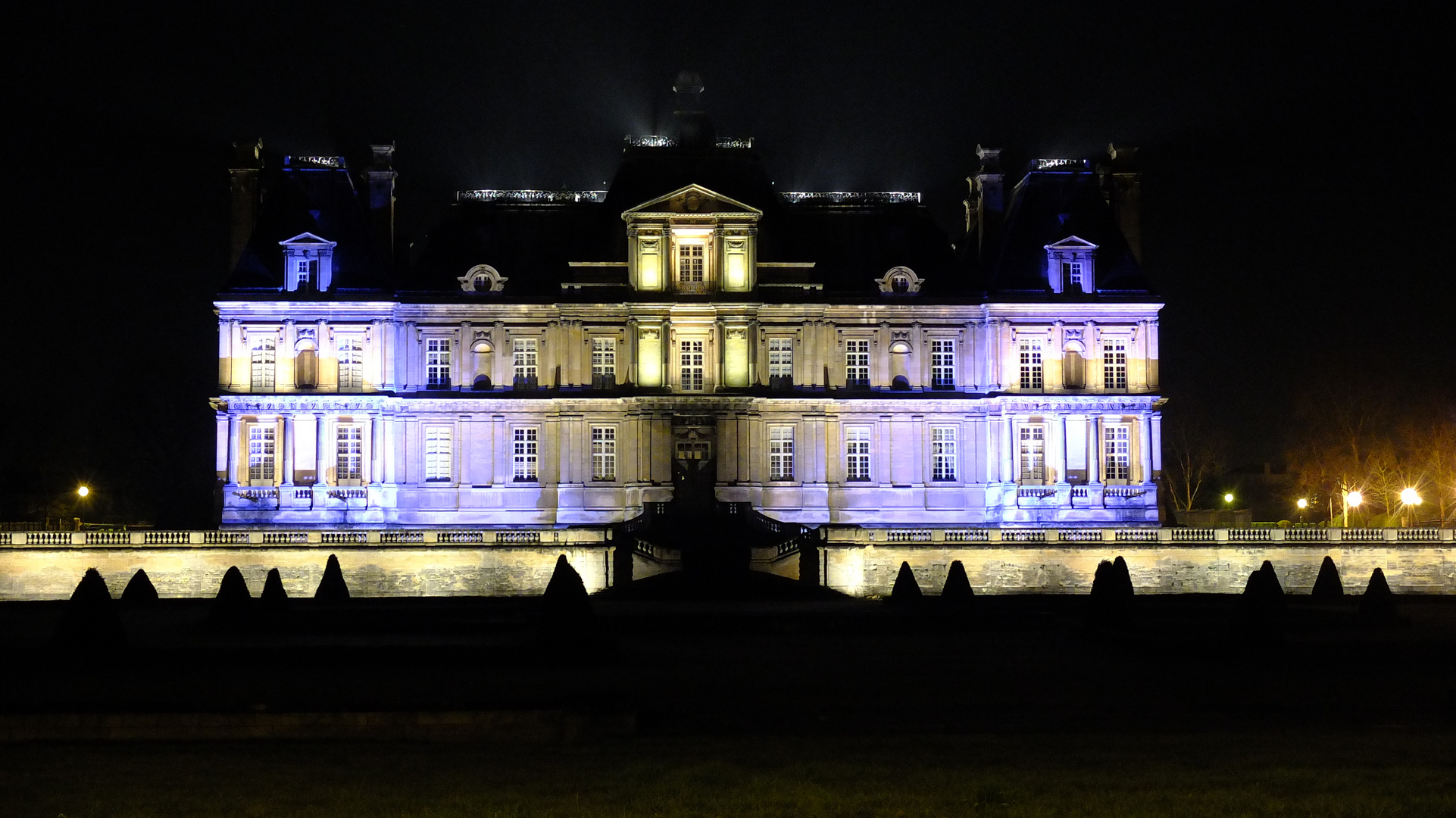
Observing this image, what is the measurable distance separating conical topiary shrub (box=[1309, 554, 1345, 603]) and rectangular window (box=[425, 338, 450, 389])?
78.0 ft

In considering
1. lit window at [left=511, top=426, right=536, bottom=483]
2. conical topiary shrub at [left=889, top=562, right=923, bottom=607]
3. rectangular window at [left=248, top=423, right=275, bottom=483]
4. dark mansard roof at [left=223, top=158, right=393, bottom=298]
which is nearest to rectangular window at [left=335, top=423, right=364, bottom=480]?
rectangular window at [left=248, top=423, right=275, bottom=483]

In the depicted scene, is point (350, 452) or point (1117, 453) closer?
point (350, 452)

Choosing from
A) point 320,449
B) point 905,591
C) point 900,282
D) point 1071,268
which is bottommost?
point 905,591

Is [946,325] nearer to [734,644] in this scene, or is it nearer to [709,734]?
[734,644]

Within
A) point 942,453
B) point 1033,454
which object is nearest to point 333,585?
point 942,453

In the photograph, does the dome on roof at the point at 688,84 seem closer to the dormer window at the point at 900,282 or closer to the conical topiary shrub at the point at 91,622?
the dormer window at the point at 900,282

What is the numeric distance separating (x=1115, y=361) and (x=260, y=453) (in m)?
24.0

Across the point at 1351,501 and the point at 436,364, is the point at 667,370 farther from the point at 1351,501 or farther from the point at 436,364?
the point at 1351,501

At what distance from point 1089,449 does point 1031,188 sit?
8018 millimetres

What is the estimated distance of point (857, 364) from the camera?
4806cm

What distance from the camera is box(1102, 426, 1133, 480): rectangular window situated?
47.4 meters

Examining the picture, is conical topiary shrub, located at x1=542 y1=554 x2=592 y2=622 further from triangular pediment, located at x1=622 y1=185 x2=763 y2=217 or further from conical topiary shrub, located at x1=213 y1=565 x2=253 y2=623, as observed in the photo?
triangular pediment, located at x1=622 y1=185 x2=763 y2=217

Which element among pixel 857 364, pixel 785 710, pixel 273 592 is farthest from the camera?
pixel 857 364

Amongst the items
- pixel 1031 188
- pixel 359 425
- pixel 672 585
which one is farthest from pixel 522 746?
pixel 1031 188
